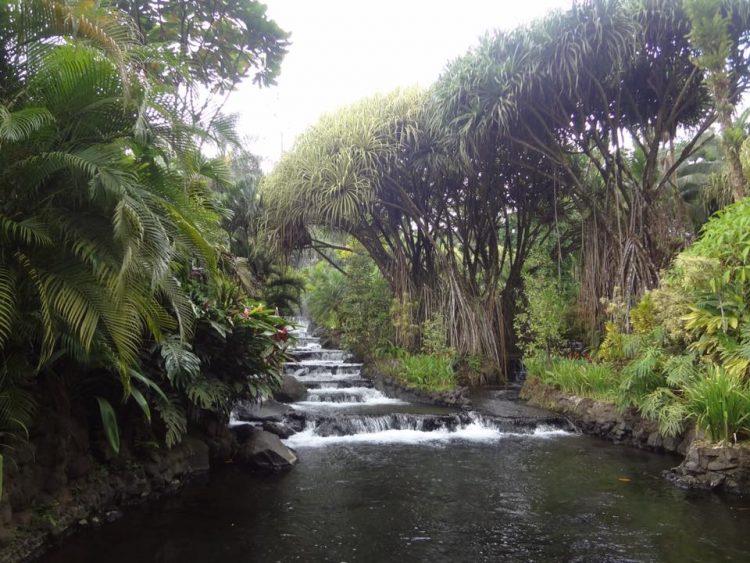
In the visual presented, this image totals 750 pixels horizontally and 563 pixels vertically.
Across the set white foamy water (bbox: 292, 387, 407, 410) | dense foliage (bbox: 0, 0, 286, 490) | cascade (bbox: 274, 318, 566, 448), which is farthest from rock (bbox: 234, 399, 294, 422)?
dense foliage (bbox: 0, 0, 286, 490)

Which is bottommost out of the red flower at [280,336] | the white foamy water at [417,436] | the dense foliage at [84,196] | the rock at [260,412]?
the white foamy water at [417,436]

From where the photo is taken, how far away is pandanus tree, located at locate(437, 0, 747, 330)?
A: 9766 mm

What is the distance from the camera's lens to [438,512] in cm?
539

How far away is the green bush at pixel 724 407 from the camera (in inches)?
234

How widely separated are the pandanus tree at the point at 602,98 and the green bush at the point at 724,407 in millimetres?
3536

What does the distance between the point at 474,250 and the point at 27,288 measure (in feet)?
39.5

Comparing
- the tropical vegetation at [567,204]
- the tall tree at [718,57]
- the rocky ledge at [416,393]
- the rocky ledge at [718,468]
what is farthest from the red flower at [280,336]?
the tall tree at [718,57]

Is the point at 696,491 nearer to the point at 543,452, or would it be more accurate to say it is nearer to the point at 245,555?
the point at 543,452

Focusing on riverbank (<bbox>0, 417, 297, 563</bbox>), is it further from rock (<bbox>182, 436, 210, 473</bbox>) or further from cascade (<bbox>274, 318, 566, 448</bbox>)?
cascade (<bbox>274, 318, 566, 448</bbox>)

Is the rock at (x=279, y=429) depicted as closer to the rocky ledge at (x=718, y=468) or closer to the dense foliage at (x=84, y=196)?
the dense foliage at (x=84, y=196)

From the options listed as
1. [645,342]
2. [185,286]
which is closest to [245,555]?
[185,286]

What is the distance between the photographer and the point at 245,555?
14.6ft

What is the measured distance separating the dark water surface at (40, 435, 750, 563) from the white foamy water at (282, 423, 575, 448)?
1.04 meters

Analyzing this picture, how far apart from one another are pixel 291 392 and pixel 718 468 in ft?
26.4
